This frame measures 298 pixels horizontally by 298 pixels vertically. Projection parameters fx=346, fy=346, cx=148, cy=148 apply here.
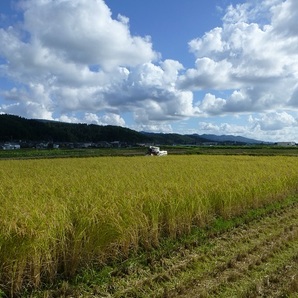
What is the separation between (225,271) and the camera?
559cm

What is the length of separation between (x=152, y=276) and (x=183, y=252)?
1.20 meters

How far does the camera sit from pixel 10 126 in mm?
139875

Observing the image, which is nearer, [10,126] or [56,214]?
[56,214]

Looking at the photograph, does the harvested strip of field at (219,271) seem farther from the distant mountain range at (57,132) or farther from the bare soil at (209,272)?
the distant mountain range at (57,132)

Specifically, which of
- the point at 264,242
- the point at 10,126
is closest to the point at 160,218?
the point at 264,242

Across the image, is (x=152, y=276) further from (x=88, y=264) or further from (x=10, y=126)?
(x=10, y=126)

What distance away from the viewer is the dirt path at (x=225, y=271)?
15.9 feet

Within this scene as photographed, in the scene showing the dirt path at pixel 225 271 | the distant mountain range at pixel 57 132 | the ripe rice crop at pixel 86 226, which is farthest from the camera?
the distant mountain range at pixel 57 132

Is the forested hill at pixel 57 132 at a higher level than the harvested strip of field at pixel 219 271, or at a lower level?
higher

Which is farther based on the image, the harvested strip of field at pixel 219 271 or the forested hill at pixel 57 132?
the forested hill at pixel 57 132

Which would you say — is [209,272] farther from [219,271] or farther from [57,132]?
[57,132]

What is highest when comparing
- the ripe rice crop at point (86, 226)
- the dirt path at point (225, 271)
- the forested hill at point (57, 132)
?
the forested hill at point (57, 132)

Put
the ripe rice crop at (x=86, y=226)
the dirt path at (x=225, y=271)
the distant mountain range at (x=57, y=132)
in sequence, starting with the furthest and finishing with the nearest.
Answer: the distant mountain range at (x=57, y=132) < the dirt path at (x=225, y=271) < the ripe rice crop at (x=86, y=226)

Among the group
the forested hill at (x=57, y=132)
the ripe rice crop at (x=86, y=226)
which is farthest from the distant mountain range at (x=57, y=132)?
the ripe rice crop at (x=86, y=226)
